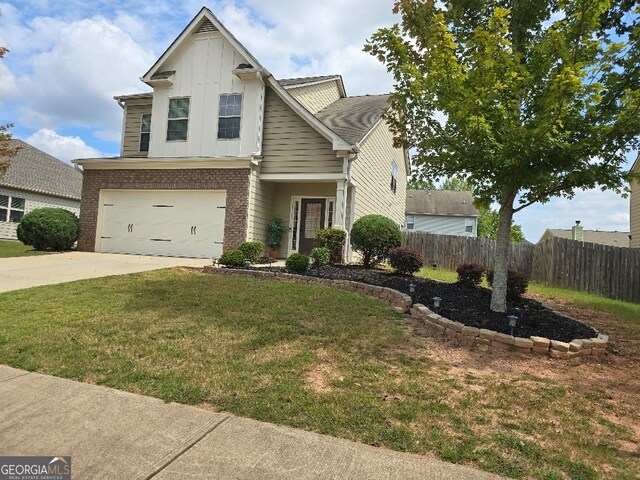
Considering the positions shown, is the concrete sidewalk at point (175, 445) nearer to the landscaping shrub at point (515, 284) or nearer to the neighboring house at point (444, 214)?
the landscaping shrub at point (515, 284)

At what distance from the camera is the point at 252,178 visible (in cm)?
1287

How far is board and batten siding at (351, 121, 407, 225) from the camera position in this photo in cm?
1420

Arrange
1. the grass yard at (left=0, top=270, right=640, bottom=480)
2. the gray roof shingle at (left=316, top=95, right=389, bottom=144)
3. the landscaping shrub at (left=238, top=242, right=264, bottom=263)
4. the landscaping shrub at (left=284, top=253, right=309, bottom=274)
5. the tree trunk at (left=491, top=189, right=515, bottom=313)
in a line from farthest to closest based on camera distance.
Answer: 1. the gray roof shingle at (left=316, top=95, right=389, bottom=144)
2. the landscaping shrub at (left=238, top=242, right=264, bottom=263)
3. the landscaping shrub at (left=284, top=253, right=309, bottom=274)
4. the tree trunk at (left=491, top=189, right=515, bottom=313)
5. the grass yard at (left=0, top=270, right=640, bottom=480)

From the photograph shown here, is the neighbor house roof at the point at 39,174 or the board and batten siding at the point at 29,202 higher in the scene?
the neighbor house roof at the point at 39,174

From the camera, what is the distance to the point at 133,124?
15.6 metres

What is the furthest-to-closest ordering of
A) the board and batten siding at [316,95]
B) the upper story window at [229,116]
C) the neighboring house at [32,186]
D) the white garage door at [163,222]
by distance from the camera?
1. the neighboring house at [32,186]
2. the board and batten siding at [316,95]
3. the upper story window at [229,116]
4. the white garage door at [163,222]

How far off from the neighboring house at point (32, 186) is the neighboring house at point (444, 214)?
27.6 meters

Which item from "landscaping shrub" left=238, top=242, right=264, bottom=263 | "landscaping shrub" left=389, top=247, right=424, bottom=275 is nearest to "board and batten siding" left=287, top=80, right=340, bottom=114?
"landscaping shrub" left=238, top=242, right=264, bottom=263

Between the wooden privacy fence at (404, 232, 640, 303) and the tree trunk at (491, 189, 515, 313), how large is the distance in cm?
904

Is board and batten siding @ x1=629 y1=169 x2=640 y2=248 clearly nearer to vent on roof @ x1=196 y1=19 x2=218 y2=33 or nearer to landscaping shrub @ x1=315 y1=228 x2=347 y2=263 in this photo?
landscaping shrub @ x1=315 y1=228 x2=347 y2=263

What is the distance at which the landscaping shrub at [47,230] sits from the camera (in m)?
13.1

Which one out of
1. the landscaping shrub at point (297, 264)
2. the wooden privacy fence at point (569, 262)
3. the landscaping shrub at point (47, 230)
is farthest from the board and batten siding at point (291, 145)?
the wooden privacy fence at point (569, 262)

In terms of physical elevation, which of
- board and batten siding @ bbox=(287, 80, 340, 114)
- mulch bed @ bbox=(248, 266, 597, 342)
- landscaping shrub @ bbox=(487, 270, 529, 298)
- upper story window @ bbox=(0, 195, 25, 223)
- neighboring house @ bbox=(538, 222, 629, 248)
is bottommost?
mulch bed @ bbox=(248, 266, 597, 342)

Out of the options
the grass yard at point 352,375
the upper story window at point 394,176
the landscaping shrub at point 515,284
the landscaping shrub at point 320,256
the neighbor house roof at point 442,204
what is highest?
the neighbor house roof at point 442,204
